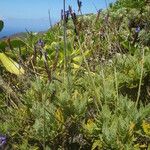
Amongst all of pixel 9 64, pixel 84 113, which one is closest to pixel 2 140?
pixel 84 113

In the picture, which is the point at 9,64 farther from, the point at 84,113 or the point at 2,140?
the point at 84,113

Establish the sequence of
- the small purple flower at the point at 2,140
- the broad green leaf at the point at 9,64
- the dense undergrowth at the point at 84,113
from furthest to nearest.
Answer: the broad green leaf at the point at 9,64 < the small purple flower at the point at 2,140 < the dense undergrowth at the point at 84,113

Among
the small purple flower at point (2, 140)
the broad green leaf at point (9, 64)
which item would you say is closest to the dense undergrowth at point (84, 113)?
the small purple flower at point (2, 140)

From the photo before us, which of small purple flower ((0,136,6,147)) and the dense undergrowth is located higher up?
the dense undergrowth

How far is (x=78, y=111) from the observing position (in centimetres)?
236

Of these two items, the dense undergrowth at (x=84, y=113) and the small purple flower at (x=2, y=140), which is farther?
the small purple flower at (x=2, y=140)

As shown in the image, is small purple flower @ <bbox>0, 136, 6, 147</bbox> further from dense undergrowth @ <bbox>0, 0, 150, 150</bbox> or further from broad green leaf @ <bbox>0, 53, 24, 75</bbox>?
broad green leaf @ <bbox>0, 53, 24, 75</bbox>

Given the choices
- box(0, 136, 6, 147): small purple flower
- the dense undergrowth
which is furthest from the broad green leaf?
box(0, 136, 6, 147): small purple flower

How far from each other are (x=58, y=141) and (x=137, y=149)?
513 mm

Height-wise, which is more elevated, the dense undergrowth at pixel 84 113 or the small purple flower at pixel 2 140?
the dense undergrowth at pixel 84 113

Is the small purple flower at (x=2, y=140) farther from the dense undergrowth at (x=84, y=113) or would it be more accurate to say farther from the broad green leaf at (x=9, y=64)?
the broad green leaf at (x=9, y=64)

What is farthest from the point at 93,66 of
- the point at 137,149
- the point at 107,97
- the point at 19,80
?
the point at 137,149

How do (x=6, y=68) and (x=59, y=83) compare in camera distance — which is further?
(x=6, y=68)

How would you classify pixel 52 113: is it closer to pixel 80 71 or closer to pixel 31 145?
pixel 31 145
